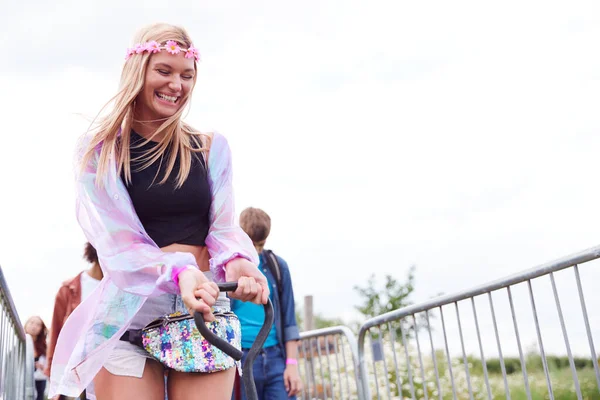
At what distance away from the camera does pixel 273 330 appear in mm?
4590

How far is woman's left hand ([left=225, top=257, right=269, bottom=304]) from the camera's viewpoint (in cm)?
212

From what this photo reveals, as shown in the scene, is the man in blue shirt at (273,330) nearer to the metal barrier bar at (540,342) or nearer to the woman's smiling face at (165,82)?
the metal barrier bar at (540,342)

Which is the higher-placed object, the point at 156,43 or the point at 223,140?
the point at 156,43

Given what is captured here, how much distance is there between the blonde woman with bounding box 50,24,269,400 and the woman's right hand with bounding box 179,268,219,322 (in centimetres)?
4

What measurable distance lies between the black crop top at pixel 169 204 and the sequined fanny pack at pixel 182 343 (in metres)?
0.26

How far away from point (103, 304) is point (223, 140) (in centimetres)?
73

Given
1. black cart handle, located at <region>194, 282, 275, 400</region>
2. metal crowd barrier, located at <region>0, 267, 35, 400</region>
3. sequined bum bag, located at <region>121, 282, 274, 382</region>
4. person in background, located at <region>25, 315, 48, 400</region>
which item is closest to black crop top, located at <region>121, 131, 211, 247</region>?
sequined bum bag, located at <region>121, 282, 274, 382</region>

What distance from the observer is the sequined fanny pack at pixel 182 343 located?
2.25 m

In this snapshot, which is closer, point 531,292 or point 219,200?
point 219,200

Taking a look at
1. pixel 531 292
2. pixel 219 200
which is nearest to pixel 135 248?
pixel 219 200

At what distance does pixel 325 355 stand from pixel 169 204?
3813 millimetres

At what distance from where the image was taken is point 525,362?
11.1 ft

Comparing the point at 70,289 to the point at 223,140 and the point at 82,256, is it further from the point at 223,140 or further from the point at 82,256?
the point at 223,140

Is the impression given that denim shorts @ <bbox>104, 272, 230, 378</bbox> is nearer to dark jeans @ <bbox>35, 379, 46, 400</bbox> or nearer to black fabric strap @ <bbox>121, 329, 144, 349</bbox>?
black fabric strap @ <bbox>121, 329, 144, 349</bbox>
